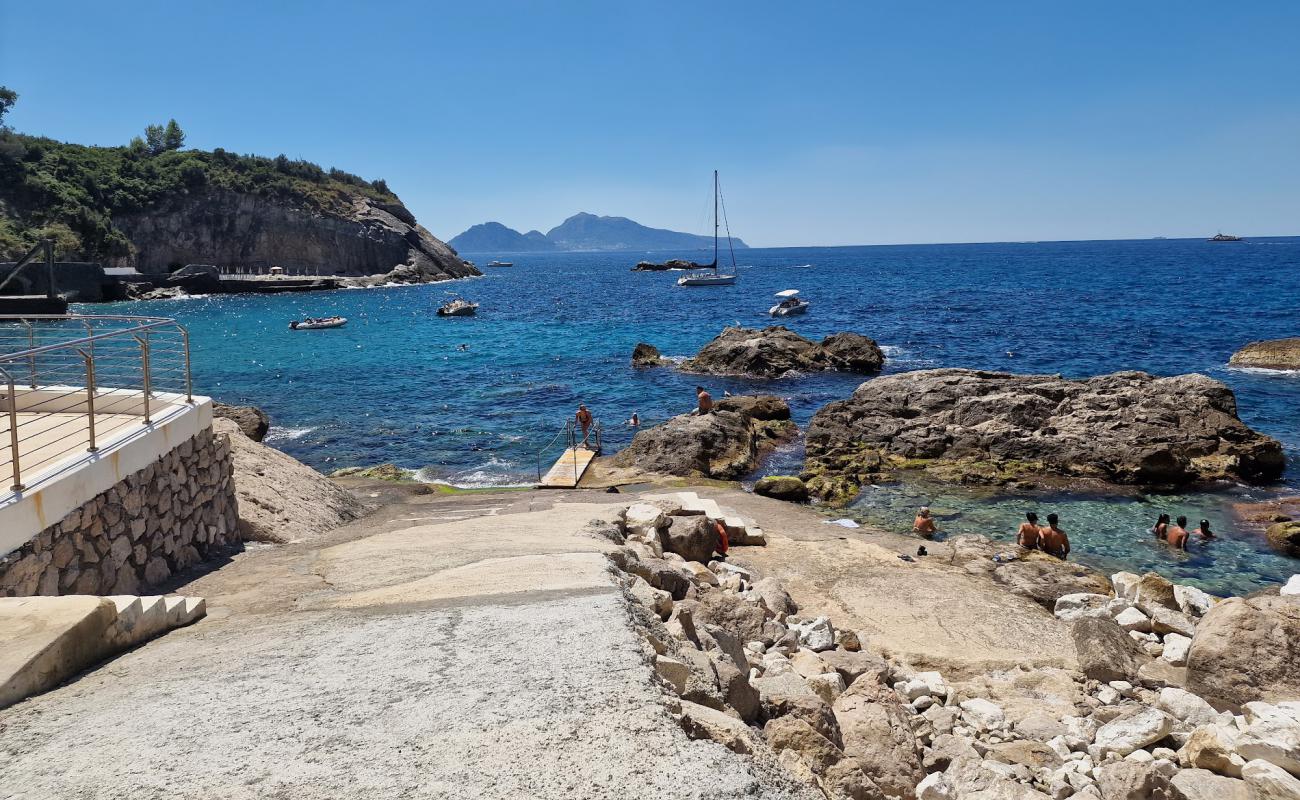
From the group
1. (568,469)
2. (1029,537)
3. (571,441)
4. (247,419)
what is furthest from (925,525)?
(247,419)

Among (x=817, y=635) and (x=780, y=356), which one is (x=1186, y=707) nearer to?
(x=817, y=635)

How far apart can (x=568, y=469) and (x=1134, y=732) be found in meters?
16.5

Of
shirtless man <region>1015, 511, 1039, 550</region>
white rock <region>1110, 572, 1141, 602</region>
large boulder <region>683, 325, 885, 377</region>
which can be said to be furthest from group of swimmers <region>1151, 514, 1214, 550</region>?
large boulder <region>683, 325, 885, 377</region>

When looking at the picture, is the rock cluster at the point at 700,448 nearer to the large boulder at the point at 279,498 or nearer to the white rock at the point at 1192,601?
the large boulder at the point at 279,498

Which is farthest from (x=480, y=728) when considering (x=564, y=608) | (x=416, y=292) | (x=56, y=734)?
(x=416, y=292)

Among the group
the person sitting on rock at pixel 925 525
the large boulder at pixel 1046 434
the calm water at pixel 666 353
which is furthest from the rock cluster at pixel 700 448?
the person sitting on rock at pixel 925 525

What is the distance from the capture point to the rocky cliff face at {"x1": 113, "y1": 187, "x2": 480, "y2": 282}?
108m

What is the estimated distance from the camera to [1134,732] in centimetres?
695

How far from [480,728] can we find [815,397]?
1225 inches

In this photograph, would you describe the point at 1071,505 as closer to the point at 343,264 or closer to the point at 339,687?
the point at 339,687

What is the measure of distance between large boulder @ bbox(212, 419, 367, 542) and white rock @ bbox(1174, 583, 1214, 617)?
41.6 feet

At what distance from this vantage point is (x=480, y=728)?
13.5 ft

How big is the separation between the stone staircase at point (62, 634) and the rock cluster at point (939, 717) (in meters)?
3.53

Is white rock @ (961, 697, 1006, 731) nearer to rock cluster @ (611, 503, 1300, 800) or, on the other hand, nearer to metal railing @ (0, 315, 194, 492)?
rock cluster @ (611, 503, 1300, 800)
